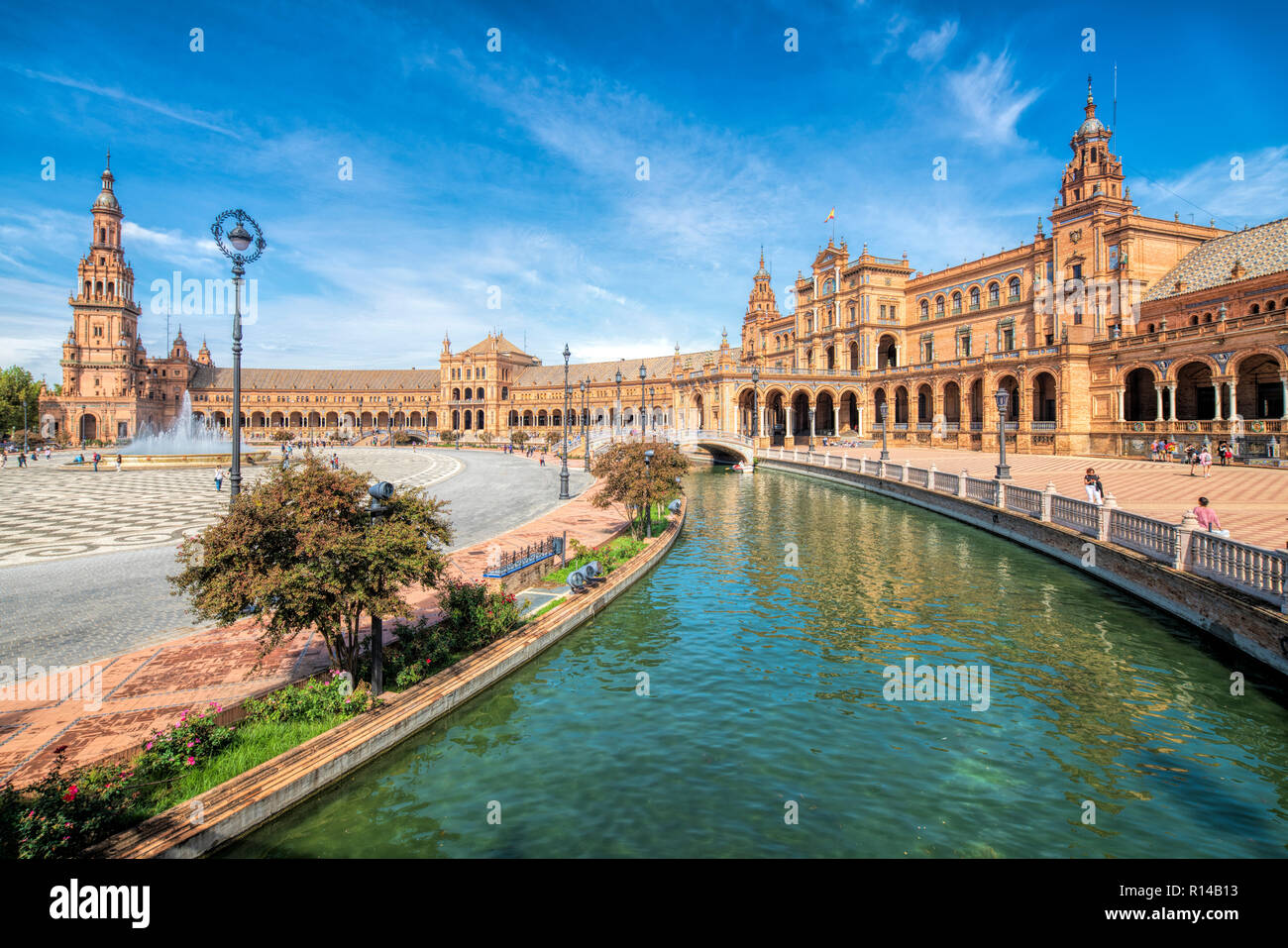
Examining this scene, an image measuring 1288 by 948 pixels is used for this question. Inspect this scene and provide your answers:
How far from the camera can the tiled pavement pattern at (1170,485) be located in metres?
17.4

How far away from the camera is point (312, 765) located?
6.91 metres

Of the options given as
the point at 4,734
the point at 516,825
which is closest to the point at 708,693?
the point at 516,825

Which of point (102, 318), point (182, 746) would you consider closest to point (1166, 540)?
point (182, 746)

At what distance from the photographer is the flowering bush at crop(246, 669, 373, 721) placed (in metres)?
7.60

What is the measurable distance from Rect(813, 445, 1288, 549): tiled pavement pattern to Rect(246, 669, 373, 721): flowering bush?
17878 millimetres

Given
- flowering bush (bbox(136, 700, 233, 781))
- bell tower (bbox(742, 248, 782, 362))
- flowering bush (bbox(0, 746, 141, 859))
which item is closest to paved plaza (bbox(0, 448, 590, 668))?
flowering bush (bbox(136, 700, 233, 781))

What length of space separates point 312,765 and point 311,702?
110cm

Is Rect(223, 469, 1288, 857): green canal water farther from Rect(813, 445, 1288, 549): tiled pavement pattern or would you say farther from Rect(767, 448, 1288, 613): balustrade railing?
Rect(813, 445, 1288, 549): tiled pavement pattern

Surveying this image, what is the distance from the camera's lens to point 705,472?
52562 mm
